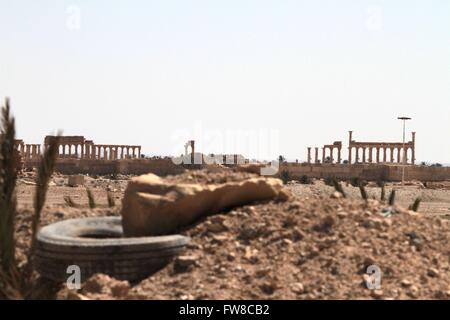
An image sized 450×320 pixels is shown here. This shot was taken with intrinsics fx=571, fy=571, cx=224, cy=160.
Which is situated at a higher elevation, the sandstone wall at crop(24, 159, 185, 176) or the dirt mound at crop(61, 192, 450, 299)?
the sandstone wall at crop(24, 159, 185, 176)

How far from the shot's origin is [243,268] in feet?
23.4

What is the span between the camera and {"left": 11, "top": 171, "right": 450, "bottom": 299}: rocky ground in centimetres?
669

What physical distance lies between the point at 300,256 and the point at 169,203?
2.02 m

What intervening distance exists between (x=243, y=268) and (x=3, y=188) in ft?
10.0

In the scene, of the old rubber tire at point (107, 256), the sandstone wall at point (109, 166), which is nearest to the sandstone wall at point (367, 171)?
the sandstone wall at point (109, 166)

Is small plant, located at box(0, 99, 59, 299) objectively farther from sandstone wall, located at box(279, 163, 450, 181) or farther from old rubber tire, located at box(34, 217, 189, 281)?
sandstone wall, located at box(279, 163, 450, 181)

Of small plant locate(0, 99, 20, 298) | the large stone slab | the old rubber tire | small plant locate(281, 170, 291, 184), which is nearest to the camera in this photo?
small plant locate(0, 99, 20, 298)

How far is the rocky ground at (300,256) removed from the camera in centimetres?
669

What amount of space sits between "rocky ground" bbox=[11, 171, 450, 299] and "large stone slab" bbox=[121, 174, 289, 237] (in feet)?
0.79

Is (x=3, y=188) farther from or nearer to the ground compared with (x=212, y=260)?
farther from the ground

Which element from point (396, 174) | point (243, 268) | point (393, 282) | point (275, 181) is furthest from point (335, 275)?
point (396, 174)

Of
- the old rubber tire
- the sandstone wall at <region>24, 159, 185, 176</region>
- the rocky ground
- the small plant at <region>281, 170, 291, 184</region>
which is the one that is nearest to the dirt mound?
the rocky ground

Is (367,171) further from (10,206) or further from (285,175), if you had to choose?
(10,206)

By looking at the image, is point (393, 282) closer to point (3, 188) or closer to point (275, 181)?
point (275, 181)
